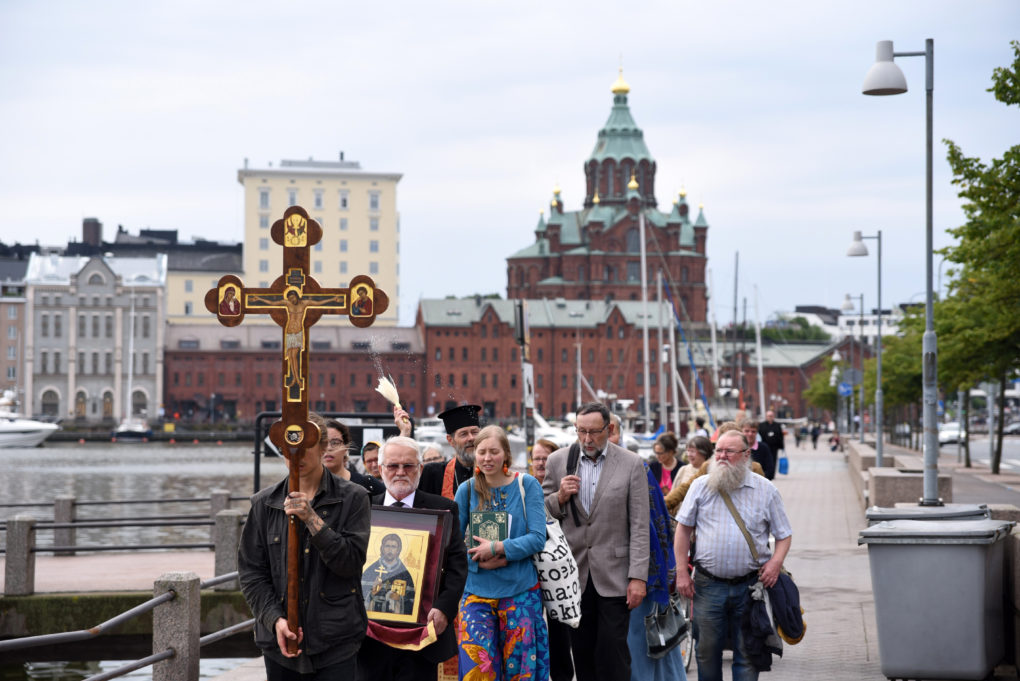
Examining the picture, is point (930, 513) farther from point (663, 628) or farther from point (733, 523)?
point (663, 628)

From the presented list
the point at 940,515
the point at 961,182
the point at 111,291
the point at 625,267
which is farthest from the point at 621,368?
the point at 940,515

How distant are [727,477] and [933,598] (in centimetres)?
158

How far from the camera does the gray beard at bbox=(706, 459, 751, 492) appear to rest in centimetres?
838

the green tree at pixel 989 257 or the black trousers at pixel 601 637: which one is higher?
the green tree at pixel 989 257

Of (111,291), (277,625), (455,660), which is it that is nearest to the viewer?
(277,625)

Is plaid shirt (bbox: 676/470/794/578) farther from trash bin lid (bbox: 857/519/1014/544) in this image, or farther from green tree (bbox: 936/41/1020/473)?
green tree (bbox: 936/41/1020/473)

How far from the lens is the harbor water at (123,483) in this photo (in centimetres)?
1537

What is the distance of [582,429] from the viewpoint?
8.33m

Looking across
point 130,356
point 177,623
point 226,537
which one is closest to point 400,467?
point 177,623

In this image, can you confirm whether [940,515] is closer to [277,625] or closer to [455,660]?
[455,660]

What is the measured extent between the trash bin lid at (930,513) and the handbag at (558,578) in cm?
282

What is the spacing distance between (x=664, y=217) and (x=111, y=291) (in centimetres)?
6101

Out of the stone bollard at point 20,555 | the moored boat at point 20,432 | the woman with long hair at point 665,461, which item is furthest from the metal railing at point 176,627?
the moored boat at point 20,432

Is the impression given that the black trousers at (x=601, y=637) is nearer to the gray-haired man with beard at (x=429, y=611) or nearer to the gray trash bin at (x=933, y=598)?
the gray-haired man with beard at (x=429, y=611)
